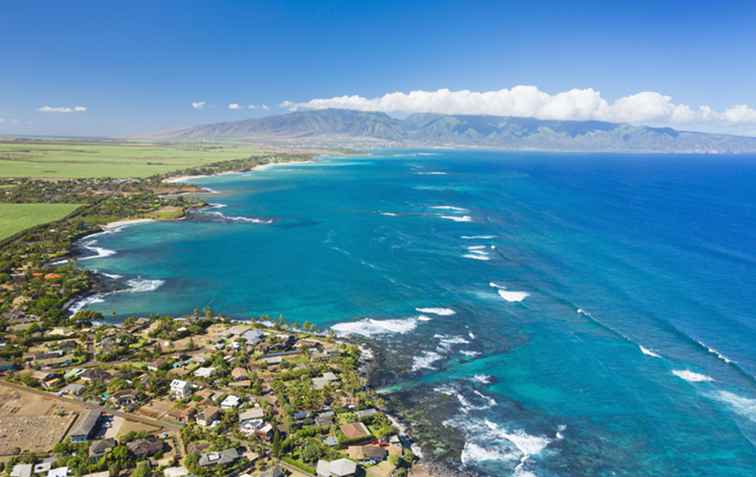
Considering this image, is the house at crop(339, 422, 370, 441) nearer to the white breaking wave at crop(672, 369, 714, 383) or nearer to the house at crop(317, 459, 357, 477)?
the house at crop(317, 459, 357, 477)

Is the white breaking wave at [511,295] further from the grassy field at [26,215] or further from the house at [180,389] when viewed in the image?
the grassy field at [26,215]

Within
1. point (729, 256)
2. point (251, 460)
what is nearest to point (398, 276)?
point (251, 460)

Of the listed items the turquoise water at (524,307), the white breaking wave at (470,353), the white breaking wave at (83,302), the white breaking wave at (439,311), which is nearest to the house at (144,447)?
the turquoise water at (524,307)

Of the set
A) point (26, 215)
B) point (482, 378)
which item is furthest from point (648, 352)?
point (26, 215)

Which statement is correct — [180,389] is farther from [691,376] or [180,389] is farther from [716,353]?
[716,353]

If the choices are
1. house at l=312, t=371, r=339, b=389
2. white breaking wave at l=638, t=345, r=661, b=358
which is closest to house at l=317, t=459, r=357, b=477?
house at l=312, t=371, r=339, b=389

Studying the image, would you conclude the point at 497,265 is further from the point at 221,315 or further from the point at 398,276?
the point at 221,315

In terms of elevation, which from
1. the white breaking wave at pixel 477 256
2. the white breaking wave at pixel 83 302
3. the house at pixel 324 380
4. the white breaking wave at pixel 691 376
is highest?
the white breaking wave at pixel 477 256
